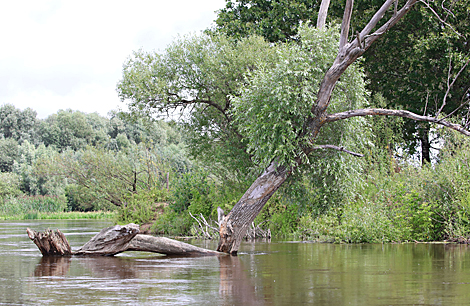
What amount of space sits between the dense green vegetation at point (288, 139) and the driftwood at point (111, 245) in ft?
10.9

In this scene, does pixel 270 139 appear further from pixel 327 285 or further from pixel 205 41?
pixel 205 41

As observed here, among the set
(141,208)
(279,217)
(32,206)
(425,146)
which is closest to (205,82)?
(279,217)

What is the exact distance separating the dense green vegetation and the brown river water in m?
2.88

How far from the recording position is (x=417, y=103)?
90.5 ft

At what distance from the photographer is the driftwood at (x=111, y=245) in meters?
13.5

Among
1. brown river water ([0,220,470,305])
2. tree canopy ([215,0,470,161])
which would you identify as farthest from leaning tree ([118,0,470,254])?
tree canopy ([215,0,470,161])

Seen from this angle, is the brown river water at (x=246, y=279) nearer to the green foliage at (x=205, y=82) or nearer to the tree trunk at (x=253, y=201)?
the tree trunk at (x=253, y=201)

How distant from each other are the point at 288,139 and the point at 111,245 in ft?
18.5

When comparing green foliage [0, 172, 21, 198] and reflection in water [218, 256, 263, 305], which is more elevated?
green foliage [0, 172, 21, 198]

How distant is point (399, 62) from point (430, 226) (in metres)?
13.6

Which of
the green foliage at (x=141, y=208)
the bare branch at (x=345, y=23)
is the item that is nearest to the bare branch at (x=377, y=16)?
the bare branch at (x=345, y=23)

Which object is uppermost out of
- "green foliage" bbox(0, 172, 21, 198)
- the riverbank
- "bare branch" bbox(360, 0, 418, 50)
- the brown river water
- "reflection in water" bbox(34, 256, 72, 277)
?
"bare branch" bbox(360, 0, 418, 50)

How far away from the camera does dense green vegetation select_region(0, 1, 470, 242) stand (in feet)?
46.9

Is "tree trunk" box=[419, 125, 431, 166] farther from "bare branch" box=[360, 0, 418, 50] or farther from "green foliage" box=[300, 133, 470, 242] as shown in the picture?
"bare branch" box=[360, 0, 418, 50]
